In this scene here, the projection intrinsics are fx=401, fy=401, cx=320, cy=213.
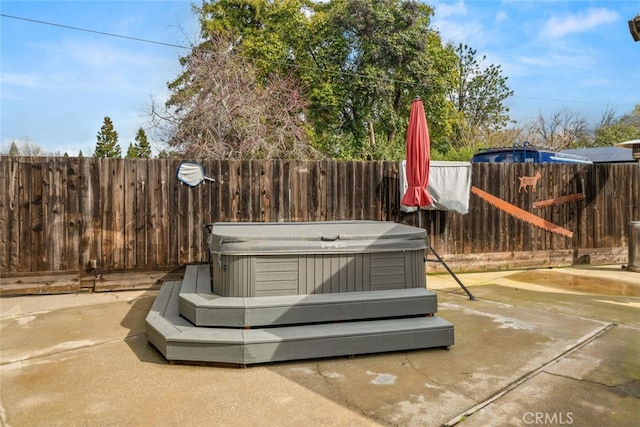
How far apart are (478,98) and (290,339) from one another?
990 inches

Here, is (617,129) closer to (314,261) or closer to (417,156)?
(417,156)

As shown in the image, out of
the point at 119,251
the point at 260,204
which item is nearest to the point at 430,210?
the point at 260,204

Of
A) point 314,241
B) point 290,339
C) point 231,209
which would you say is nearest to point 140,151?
point 231,209

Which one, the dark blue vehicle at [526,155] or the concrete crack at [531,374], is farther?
the dark blue vehicle at [526,155]

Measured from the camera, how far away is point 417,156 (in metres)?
5.31

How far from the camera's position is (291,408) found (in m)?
2.32

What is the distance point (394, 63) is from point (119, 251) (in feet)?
51.7

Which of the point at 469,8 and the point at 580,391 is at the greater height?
the point at 469,8

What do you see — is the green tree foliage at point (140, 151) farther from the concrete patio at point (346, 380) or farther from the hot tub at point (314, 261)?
the hot tub at point (314, 261)

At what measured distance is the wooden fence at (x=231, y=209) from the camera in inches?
203

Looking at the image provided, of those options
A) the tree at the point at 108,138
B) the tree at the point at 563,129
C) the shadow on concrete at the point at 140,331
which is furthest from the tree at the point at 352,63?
the tree at the point at 108,138

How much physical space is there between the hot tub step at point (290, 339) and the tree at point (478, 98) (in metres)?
21.9

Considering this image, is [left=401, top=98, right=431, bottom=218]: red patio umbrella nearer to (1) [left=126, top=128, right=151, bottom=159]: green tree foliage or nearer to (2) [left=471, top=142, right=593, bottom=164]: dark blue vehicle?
(2) [left=471, top=142, right=593, bottom=164]: dark blue vehicle

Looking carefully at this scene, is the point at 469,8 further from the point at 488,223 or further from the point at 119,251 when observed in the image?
the point at 119,251
